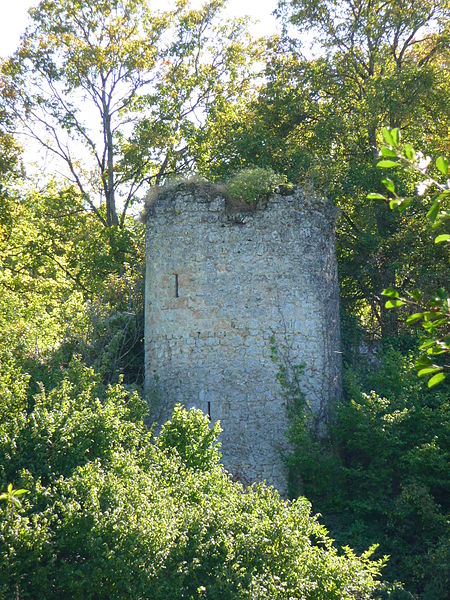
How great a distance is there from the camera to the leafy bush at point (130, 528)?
24.5 feet

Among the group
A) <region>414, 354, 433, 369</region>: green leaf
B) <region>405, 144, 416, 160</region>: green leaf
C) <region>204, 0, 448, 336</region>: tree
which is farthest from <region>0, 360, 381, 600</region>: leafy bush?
<region>204, 0, 448, 336</region>: tree

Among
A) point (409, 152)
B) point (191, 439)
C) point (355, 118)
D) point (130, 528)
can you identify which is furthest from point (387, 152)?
point (355, 118)

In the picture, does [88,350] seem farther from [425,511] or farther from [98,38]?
[98,38]

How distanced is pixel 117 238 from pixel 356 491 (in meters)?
8.03

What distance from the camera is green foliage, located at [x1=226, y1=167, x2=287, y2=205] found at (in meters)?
12.0

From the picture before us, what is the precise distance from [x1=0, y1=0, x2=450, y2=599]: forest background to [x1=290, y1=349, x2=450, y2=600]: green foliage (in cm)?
3

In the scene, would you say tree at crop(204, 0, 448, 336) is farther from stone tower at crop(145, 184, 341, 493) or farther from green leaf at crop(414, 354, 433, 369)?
green leaf at crop(414, 354, 433, 369)

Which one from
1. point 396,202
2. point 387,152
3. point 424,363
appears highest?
point 387,152

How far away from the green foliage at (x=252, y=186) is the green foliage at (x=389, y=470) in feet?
Result: 9.12

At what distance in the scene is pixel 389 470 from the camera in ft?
36.2

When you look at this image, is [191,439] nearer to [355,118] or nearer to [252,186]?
[252,186]

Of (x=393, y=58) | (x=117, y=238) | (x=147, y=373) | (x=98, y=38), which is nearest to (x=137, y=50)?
(x=98, y=38)

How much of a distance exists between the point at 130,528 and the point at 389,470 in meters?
4.50

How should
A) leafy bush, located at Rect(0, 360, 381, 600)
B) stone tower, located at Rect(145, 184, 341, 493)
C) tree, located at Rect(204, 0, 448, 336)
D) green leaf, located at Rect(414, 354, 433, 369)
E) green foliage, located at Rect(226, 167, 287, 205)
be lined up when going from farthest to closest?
tree, located at Rect(204, 0, 448, 336), green foliage, located at Rect(226, 167, 287, 205), stone tower, located at Rect(145, 184, 341, 493), leafy bush, located at Rect(0, 360, 381, 600), green leaf, located at Rect(414, 354, 433, 369)
